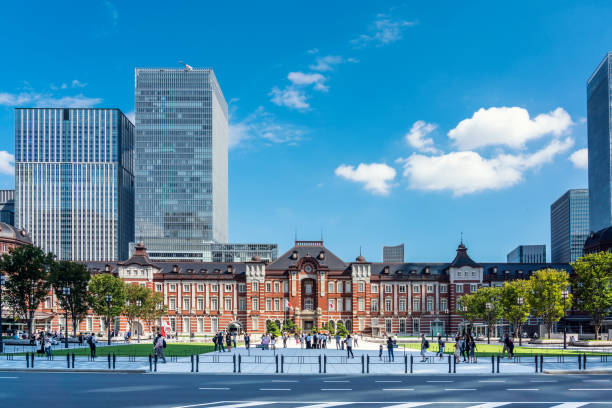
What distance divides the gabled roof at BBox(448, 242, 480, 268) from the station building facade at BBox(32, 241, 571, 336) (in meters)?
0.17

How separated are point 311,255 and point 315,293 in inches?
267

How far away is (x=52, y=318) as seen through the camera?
3787 inches

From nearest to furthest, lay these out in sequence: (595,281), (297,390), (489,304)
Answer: (297,390)
(595,281)
(489,304)

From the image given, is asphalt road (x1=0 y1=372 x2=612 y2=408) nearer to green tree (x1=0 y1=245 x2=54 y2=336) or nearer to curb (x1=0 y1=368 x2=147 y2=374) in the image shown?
curb (x1=0 y1=368 x2=147 y2=374)

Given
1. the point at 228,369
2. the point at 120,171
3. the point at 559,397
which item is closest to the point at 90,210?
the point at 120,171

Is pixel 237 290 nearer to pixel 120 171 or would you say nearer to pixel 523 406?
pixel 523 406

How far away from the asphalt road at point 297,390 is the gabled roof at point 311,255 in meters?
65.9

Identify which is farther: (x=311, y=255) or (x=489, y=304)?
(x=311, y=255)

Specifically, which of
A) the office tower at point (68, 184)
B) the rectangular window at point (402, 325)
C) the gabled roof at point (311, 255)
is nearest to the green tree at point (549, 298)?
the rectangular window at point (402, 325)

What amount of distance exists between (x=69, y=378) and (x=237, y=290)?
223 feet

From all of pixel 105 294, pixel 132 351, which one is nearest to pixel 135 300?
pixel 105 294

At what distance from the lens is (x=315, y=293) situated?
99.7m

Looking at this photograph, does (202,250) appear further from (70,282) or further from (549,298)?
(549,298)

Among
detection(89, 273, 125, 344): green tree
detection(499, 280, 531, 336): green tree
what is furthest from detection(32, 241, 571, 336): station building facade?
detection(499, 280, 531, 336): green tree
